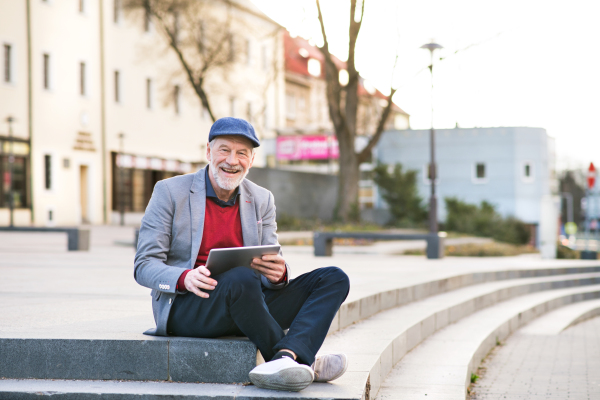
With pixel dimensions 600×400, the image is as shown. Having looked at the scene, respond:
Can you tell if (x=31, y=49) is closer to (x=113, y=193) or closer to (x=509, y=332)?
(x=113, y=193)

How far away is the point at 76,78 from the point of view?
3052 centimetres

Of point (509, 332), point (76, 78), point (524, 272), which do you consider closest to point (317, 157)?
point (76, 78)

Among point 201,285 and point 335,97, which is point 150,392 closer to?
point 201,285

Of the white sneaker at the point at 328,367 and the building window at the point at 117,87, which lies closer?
the white sneaker at the point at 328,367

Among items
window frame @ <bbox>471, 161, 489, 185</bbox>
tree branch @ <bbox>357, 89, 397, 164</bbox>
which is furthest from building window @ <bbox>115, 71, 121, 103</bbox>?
window frame @ <bbox>471, 161, 489, 185</bbox>

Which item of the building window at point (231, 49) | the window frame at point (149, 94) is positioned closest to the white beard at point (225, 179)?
the building window at point (231, 49)

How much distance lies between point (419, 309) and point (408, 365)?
1.98 metres

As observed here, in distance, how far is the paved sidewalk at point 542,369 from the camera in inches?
218

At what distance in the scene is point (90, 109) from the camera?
3130cm

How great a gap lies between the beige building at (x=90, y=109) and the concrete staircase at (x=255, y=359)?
652 inches

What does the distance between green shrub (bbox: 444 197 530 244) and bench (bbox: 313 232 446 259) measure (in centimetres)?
1553

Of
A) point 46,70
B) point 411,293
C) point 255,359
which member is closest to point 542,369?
point 411,293

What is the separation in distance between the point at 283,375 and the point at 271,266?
Answer: 0.63 m

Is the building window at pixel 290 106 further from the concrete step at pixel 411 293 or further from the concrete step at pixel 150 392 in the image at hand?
the concrete step at pixel 150 392
